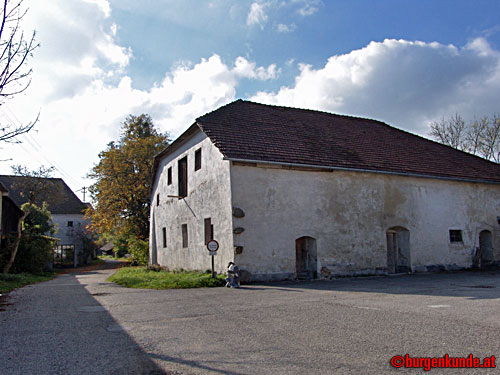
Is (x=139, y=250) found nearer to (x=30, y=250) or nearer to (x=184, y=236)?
(x=30, y=250)

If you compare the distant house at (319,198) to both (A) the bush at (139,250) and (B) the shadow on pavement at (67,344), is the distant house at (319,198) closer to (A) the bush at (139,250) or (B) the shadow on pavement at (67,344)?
(B) the shadow on pavement at (67,344)

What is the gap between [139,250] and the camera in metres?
31.1

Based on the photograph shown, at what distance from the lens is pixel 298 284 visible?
13836 mm

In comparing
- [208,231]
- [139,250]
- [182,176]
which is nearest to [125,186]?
[139,250]

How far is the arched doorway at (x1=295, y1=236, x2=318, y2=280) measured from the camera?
611 inches

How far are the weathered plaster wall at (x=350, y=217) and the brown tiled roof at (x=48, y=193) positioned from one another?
15361mm

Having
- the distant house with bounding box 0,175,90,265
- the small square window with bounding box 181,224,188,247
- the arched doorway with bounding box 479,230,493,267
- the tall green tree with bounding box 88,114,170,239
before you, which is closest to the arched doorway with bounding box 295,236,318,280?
the small square window with bounding box 181,224,188,247

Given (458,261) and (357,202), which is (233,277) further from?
(458,261)

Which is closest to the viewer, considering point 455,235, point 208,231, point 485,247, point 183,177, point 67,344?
point 67,344

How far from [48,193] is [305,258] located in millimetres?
21032

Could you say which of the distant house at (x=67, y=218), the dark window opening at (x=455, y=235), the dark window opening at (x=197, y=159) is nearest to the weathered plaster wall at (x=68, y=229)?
the distant house at (x=67, y=218)

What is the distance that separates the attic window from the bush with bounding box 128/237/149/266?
11.5m

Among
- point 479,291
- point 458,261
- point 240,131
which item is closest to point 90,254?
point 240,131

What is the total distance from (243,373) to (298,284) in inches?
387
